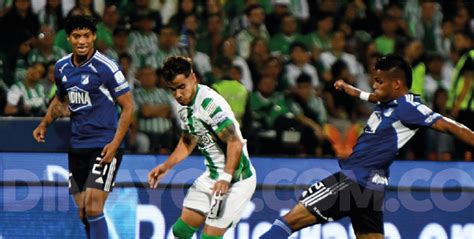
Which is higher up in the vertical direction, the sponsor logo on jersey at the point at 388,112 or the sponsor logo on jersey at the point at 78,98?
the sponsor logo on jersey at the point at 388,112

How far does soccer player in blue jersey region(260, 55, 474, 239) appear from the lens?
25.3 ft

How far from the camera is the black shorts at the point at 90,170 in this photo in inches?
327

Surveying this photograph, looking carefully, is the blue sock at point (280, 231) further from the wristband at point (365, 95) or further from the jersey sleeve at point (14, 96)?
the jersey sleeve at point (14, 96)

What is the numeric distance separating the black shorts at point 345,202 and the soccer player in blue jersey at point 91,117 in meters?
1.49

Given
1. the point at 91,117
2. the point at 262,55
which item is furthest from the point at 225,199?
the point at 262,55

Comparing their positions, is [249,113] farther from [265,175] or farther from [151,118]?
[265,175]

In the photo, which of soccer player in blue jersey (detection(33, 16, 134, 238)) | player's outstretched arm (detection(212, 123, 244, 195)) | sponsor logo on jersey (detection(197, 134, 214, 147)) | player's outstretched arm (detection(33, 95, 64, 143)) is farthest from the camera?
player's outstretched arm (detection(33, 95, 64, 143))

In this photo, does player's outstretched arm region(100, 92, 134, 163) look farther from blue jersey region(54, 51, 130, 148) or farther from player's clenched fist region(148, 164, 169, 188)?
player's clenched fist region(148, 164, 169, 188)

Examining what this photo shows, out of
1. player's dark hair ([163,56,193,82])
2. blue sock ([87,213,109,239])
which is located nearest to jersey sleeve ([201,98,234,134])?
player's dark hair ([163,56,193,82])

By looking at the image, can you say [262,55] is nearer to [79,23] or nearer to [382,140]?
[79,23]

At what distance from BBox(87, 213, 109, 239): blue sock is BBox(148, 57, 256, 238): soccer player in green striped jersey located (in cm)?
61

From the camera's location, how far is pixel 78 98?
8344 millimetres

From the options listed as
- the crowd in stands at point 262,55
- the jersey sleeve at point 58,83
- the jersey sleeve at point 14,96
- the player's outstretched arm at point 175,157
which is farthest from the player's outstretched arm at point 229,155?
the jersey sleeve at point 14,96

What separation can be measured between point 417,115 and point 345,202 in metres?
0.78
